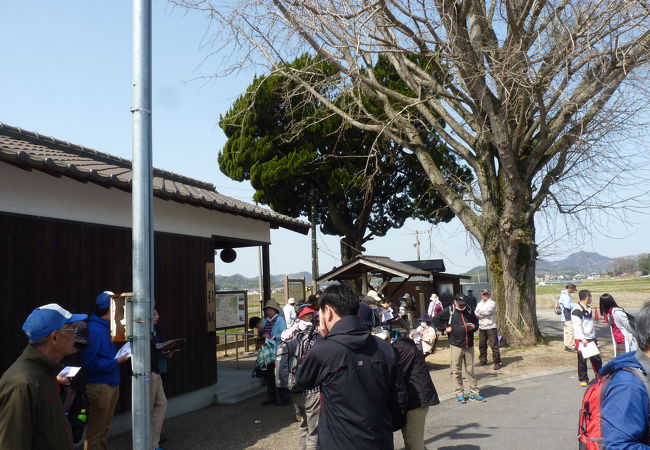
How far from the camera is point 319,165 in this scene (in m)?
22.6

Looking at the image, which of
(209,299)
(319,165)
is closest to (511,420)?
(209,299)

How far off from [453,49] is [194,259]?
7536mm

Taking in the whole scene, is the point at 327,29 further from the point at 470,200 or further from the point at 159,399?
the point at 159,399

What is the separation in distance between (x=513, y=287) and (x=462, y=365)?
640cm

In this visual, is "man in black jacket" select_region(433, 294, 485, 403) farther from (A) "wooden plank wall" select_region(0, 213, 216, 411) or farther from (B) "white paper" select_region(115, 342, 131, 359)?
(B) "white paper" select_region(115, 342, 131, 359)

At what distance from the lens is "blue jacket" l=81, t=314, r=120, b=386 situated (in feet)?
18.0

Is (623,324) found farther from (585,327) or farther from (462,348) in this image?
(462,348)

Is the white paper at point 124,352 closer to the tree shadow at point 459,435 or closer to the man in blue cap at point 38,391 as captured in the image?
the man in blue cap at point 38,391

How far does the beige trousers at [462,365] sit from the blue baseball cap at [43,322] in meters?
6.98

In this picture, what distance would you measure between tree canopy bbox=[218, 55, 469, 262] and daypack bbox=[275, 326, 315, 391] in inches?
598

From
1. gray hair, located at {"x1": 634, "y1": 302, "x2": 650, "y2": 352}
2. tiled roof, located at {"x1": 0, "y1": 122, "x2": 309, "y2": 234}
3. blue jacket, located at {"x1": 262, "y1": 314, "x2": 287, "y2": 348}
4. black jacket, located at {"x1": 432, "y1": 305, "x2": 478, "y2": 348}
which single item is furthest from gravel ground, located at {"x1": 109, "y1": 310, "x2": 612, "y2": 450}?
gray hair, located at {"x1": 634, "y1": 302, "x2": 650, "y2": 352}

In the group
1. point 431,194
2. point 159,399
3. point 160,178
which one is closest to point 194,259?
point 160,178

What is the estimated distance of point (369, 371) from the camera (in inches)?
127

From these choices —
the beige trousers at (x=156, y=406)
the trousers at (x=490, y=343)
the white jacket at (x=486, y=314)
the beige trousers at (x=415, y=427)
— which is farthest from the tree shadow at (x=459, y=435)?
the white jacket at (x=486, y=314)
